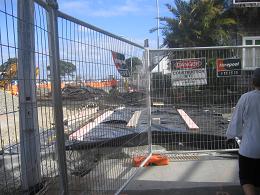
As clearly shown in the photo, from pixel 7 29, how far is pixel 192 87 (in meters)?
5.75

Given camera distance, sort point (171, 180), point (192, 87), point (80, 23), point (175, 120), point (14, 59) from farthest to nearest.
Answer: point (175, 120)
point (192, 87)
point (171, 180)
point (80, 23)
point (14, 59)

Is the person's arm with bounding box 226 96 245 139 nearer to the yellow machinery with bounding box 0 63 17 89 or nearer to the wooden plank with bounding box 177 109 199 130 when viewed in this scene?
the yellow machinery with bounding box 0 63 17 89

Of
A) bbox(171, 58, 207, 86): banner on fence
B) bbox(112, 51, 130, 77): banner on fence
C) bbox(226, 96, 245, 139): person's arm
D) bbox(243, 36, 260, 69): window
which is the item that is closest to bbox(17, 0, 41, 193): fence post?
bbox(112, 51, 130, 77): banner on fence

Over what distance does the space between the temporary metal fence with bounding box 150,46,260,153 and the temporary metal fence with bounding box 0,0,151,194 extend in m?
2.57

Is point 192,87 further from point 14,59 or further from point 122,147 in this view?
point 14,59

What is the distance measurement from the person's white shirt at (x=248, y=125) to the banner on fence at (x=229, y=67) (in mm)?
3299

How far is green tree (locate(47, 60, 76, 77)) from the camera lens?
408 centimetres

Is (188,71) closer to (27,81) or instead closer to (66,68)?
(66,68)

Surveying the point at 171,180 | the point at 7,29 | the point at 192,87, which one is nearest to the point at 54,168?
the point at 7,29

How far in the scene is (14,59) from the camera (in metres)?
3.21

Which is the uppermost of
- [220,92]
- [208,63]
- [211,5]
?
[211,5]

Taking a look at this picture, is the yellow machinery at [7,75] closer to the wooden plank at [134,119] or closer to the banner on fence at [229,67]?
the wooden plank at [134,119]

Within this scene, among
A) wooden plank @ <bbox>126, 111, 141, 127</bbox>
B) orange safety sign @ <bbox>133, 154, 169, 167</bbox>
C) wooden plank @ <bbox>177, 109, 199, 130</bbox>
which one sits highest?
wooden plank @ <bbox>126, 111, 141, 127</bbox>

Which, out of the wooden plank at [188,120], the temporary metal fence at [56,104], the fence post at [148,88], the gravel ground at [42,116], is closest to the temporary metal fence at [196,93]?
the wooden plank at [188,120]
